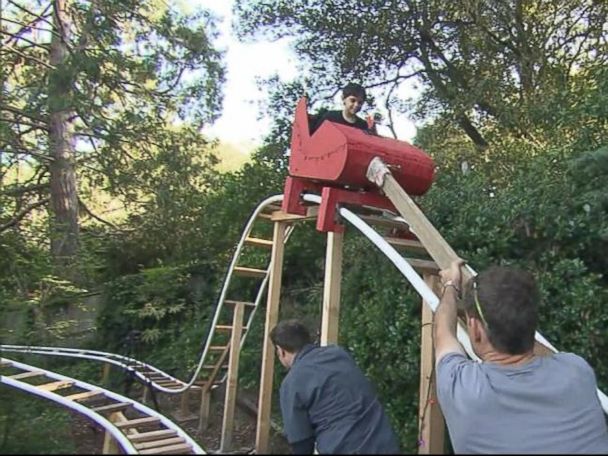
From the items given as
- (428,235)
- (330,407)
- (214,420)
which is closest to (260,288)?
(214,420)

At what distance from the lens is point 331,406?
2178 millimetres

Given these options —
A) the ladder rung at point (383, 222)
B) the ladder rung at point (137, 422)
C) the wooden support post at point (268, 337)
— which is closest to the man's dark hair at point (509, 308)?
the ladder rung at point (137, 422)

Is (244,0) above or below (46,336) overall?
above

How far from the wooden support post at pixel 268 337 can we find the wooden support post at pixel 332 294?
3.69 ft

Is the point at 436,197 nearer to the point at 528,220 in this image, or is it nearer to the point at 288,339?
the point at 528,220

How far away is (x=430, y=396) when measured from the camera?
3.11 m

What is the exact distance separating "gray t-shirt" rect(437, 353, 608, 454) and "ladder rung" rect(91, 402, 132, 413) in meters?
3.45

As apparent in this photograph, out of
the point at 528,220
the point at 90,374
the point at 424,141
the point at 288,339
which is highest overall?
the point at 424,141

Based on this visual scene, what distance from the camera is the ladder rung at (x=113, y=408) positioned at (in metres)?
4.36

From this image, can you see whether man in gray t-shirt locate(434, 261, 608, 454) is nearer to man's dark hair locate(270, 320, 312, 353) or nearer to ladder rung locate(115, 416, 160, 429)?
man's dark hair locate(270, 320, 312, 353)

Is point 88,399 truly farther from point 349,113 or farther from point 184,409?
point 349,113

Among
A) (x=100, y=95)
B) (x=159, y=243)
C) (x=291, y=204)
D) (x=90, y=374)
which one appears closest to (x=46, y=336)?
(x=90, y=374)

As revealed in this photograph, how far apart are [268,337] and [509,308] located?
11.3 ft

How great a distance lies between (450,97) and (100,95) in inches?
206
